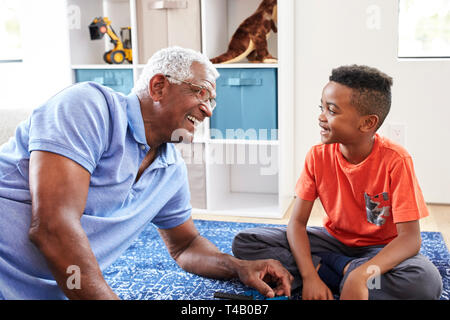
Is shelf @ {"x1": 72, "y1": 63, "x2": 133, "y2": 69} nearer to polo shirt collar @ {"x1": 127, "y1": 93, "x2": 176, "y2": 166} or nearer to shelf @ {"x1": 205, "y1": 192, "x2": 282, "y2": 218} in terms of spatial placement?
shelf @ {"x1": 205, "y1": 192, "x2": 282, "y2": 218}

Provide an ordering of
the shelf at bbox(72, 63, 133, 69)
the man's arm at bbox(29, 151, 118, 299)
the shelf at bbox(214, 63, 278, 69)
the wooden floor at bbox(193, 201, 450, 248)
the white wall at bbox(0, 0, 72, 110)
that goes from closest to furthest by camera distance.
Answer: the man's arm at bbox(29, 151, 118, 299) → the wooden floor at bbox(193, 201, 450, 248) → the shelf at bbox(214, 63, 278, 69) → the shelf at bbox(72, 63, 133, 69) → the white wall at bbox(0, 0, 72, 110)

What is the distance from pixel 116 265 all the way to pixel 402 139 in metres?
1.58

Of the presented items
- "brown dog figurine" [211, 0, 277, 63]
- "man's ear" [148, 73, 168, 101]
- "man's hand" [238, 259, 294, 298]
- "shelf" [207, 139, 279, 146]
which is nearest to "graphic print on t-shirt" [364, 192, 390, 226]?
"man's hand" [238, 259, 294, 298]

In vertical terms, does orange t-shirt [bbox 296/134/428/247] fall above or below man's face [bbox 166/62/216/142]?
below

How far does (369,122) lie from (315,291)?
0.50 m

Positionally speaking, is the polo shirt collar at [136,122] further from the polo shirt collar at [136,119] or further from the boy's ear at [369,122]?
the boy's ear at [369,122]

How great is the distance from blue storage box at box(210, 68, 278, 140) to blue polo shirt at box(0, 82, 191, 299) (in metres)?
1.02

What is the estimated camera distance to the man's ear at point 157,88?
1296 mm

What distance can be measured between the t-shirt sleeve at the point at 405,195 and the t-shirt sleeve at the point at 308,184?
0.24 metres

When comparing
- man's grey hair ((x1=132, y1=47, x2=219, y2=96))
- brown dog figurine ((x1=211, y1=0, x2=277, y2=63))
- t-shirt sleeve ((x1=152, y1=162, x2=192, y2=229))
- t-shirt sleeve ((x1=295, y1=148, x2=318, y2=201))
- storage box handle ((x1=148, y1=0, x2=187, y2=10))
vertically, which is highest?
storage box handle ((x1=148, y1=0, x2=187, y2=10))

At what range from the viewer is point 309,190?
1524 mm

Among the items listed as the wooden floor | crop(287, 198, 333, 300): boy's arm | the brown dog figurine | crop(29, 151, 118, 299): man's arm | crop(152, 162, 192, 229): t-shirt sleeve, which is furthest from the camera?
the brown dog figurine

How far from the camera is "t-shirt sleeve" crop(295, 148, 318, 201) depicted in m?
1.53
